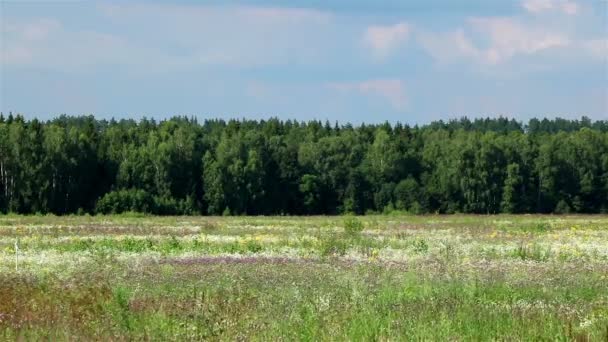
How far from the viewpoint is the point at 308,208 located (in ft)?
364

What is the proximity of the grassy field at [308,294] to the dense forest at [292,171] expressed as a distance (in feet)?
232

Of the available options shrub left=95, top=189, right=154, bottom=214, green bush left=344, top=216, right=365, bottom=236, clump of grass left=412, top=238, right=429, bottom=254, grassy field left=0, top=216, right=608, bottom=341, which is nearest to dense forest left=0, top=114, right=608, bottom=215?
shrub left=95, top=189, right=154, bottom=214

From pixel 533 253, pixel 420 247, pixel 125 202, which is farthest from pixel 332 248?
pixel 125 202

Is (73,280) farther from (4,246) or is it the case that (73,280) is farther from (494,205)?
(494,205)

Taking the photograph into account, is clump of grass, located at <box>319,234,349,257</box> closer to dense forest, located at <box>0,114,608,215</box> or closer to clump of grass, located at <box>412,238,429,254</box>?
clump of grass, located at <box>412,238,429,254</box>

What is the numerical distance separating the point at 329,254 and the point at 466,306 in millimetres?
11603

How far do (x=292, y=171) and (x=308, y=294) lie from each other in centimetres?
9858

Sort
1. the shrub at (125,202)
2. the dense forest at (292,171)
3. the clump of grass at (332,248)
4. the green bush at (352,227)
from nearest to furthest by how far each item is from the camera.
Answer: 1. the clump of grass at (332,248)
2. the green bush at (352,227)
3. the shrub at (125,202)
4. the dense forest at (292,171)

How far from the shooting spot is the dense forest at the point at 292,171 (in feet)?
309

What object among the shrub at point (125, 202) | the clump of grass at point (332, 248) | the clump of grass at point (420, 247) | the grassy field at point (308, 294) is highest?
the grassy field at point (308, 294)

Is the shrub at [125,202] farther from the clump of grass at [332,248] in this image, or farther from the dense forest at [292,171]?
the clump of grass at [332,248]

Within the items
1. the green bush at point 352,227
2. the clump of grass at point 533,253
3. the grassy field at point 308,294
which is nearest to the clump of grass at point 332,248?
the grassy field at point 308,294

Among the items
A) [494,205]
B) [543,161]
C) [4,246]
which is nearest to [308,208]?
[494,205]

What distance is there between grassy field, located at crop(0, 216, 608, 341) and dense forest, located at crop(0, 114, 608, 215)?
70.8 m
